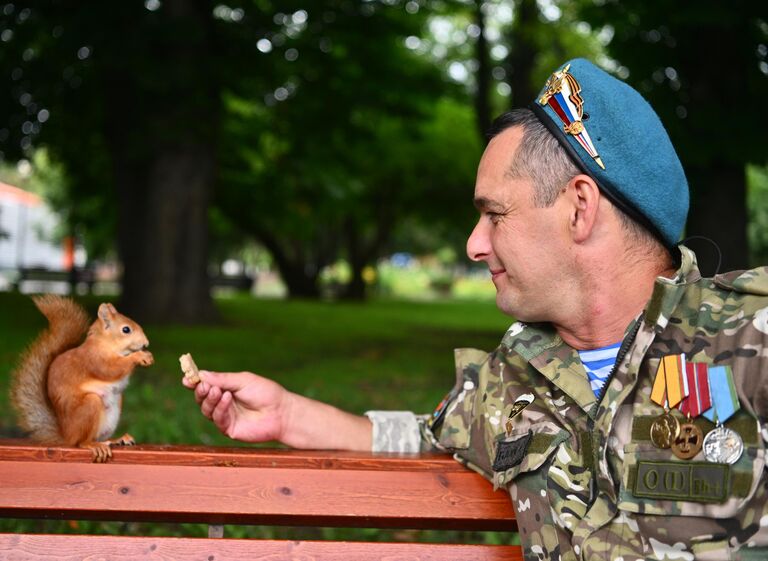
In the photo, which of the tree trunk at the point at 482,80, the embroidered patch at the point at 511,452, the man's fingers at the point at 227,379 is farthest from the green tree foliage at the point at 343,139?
the embroidered patch at the point at 511,452

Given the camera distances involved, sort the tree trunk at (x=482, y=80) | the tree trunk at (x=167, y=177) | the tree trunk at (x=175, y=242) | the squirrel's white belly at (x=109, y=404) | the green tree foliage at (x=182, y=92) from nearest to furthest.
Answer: the squirrel's white belly at (x=109, y=404) → the green tree foliage at (x=182, y=92) → the tree trunk at (x=167, y=177) → the tree trunk at (x=175, y=242) → the tree trunk at (x=482, y=80)

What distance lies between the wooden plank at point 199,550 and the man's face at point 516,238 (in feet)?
1.96

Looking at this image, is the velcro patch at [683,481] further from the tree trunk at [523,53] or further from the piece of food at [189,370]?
the tree trunk at [523,53]

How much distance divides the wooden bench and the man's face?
1.56ft

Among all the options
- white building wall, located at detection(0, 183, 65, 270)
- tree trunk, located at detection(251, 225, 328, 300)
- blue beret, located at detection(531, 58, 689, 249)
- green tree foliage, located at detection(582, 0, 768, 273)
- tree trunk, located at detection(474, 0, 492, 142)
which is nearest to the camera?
blue beret, located at detection(531, 58, 689, 249)

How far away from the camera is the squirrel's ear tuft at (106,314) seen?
90.5 inches

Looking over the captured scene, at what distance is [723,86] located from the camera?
8953 millimetres

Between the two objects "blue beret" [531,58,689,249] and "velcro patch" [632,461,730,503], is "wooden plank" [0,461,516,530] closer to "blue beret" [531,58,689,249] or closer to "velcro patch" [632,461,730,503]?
"velcro patch" [632,461,730,503]

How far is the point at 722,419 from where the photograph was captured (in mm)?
1948

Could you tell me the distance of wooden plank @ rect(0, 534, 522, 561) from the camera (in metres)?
2.24

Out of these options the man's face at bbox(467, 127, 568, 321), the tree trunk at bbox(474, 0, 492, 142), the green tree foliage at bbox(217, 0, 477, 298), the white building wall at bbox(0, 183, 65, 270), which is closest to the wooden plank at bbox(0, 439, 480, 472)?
the man's face at bbox(467, 127, 568, 321)

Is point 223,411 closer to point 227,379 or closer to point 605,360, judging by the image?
point 227,379

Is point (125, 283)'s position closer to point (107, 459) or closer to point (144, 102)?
point (144, 102)

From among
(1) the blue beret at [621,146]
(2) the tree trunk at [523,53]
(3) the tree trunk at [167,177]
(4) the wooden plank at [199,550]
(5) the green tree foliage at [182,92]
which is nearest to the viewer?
(1) the blue beret at [621,146]
